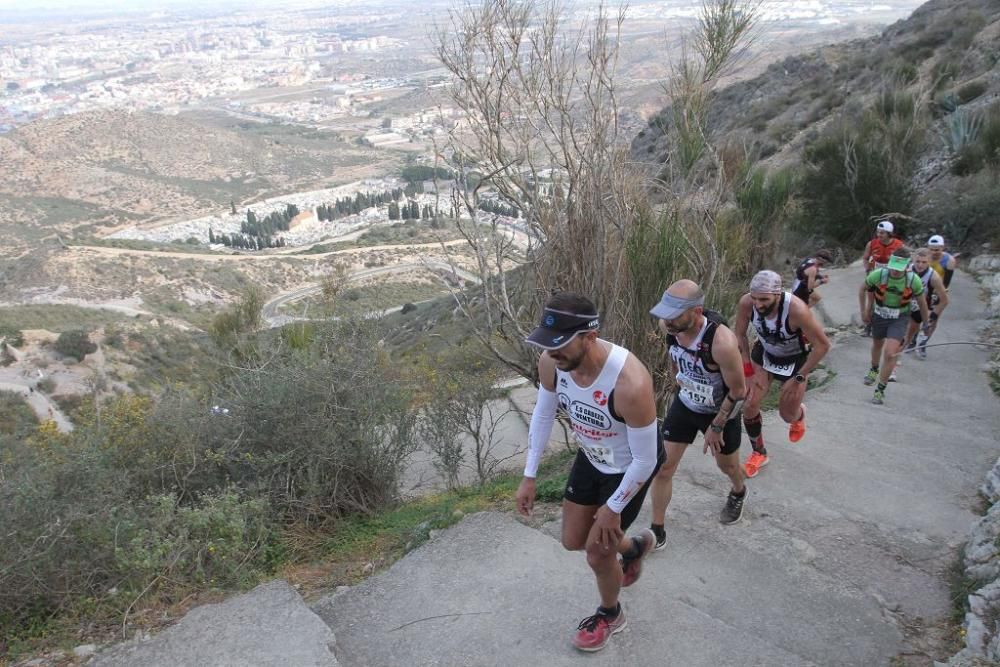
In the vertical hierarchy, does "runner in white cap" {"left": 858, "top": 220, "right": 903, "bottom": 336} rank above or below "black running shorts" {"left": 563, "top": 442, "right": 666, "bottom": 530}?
below

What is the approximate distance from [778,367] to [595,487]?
7.68 ft

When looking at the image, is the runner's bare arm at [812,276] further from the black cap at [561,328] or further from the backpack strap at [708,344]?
the black cap at [561,328]

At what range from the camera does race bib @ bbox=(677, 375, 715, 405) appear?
394cm

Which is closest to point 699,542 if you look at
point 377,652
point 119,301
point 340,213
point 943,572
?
point 943,572

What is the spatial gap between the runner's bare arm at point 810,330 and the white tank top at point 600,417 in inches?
81.2

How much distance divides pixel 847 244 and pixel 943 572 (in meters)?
10.1

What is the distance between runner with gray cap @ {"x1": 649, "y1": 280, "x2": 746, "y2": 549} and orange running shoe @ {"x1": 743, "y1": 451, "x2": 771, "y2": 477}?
772mm

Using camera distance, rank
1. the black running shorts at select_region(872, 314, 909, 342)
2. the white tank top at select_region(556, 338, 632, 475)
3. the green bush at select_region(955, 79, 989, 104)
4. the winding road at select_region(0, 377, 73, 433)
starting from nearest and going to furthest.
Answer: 1. the white tank top at select_region(556, 338, 632, 475)
2. the black running shorts at select_region(872, 314, 909, 342)
3. the green bush at select_region(955, 79, 989, 104)
4. the winding road at select_region(0, 377, 73, 433)

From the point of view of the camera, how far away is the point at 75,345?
30.0m

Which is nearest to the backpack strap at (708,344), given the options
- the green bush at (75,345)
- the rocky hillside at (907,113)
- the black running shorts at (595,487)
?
the black running shorts at (595,487)

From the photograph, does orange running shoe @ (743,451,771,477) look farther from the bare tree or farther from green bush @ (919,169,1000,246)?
green bush @ (919,169,1000,246)

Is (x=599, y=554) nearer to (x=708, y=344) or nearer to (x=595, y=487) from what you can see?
(x=595, y=487)

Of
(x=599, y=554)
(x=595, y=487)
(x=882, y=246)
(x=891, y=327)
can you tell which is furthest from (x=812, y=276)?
(x=599, y=554)

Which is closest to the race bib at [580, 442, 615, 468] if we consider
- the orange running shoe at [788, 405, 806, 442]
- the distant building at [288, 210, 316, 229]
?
the orange running shoe at [788, 405, 806, 442]
